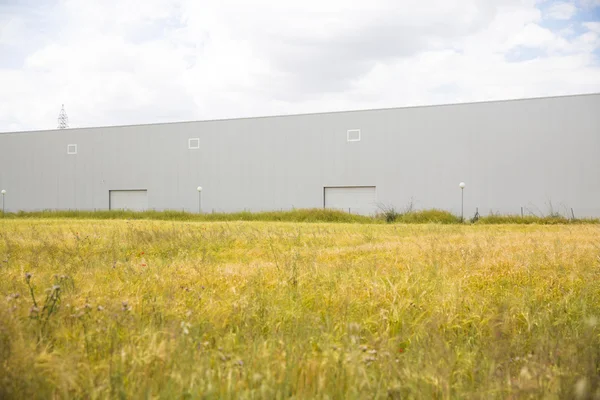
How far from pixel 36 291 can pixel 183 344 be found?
7.57 feet

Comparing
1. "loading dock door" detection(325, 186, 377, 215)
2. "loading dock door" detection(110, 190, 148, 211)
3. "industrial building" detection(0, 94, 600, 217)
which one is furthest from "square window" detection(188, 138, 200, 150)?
"loading dock door" detection(325, 186, 377, 215)

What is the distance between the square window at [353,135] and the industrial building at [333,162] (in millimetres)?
56

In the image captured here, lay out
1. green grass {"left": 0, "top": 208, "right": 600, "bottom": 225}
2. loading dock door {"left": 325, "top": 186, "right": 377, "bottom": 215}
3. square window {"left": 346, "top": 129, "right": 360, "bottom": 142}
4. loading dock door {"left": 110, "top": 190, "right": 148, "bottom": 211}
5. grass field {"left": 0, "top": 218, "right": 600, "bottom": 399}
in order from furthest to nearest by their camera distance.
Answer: loading dock door {"left": 110, "top": 190, "right": 148, "bottom": 211} < square window {"left": 346, "top": 129, "right": 360, "bottom": 142} < loading dock door {"left": 325, "top": 186, "right": 377, "bottom": 215} < green grass {"left": 0, "top": 208, "right": 600, "bottom": 225} < grass field {"left": 0, "top": 218, "right": 600, "bottom": 399}

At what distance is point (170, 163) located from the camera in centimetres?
3212

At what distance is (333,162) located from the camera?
28797 mm

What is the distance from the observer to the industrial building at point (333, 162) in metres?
25.4

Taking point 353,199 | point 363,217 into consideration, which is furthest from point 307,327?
point 353,199

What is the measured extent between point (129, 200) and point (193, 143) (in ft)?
18.6

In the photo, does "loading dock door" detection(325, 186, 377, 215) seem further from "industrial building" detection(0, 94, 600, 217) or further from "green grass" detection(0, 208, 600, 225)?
"green grass" detection(0, 208, 600, 225)

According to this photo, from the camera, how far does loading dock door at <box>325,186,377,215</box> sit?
28234 mm

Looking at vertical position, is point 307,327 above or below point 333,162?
below

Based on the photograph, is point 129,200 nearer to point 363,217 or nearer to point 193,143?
point 193,143

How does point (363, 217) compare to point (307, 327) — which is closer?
point (307, 327)

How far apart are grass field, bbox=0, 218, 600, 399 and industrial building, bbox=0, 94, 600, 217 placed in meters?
20.2
